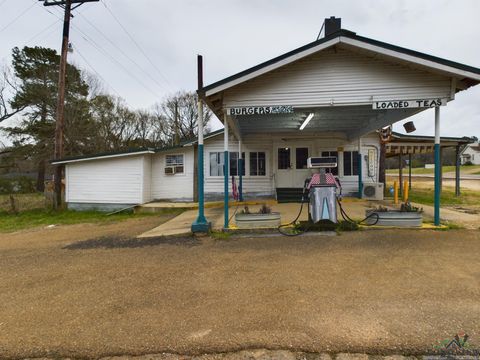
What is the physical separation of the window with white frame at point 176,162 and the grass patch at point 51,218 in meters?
2.20

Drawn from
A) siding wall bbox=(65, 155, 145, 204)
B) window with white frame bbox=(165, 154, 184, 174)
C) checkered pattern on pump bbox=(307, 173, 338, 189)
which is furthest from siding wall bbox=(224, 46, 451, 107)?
siding wall bbox=(65, 155, 145, 204)

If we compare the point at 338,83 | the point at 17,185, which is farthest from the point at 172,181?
the point at 17,185

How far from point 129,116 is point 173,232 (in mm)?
24991

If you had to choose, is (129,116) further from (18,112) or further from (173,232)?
(173,232)

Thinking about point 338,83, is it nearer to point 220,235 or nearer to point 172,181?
point 220,235

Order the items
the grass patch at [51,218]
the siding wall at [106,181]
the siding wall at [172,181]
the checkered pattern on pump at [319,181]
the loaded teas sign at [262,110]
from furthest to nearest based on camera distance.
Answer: the siding wall at [172,181], the siding wall at [106,181], the grass patch at [51,218], the loaded teas sign at [262,110], the checkered pattern on pump at [319,181]

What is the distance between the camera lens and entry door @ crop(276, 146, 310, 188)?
38.4 feet

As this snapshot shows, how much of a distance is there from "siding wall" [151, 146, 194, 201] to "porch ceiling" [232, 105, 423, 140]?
9.15 ft

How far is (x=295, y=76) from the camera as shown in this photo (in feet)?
20.8

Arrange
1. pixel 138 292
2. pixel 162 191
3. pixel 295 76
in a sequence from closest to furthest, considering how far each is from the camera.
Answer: pixel 138 292, pixel 295 76, pixel 162 191

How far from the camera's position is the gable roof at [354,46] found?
18.3 feet

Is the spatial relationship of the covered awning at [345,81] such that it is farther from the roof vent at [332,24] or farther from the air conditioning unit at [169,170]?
the air conditioning unit at [169,170]

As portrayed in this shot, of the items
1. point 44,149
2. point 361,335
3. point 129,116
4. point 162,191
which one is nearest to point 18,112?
point 44,149

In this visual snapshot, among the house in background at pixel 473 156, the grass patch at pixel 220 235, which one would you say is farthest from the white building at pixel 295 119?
the house in background at pixel 473 156
